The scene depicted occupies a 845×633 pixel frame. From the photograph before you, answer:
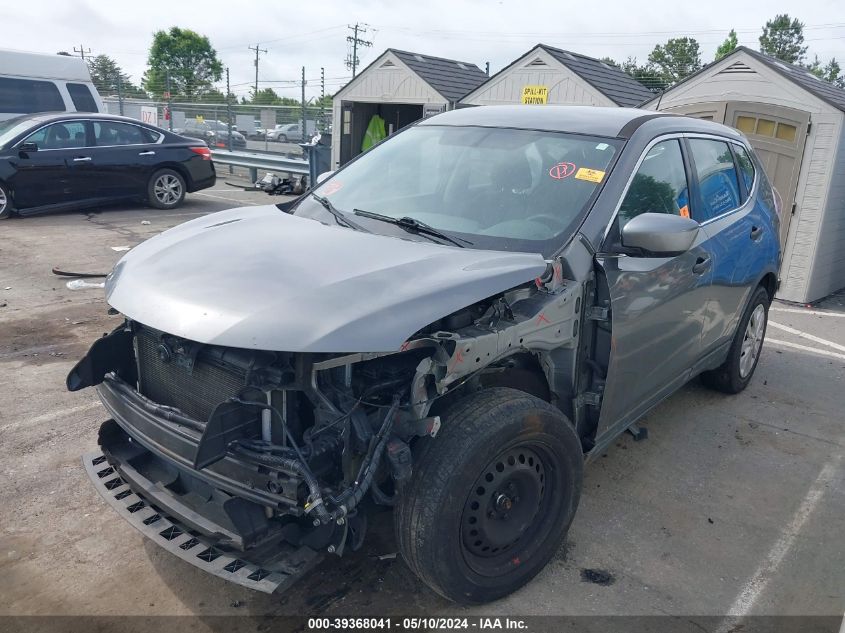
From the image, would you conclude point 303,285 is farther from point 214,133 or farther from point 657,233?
point 214,133

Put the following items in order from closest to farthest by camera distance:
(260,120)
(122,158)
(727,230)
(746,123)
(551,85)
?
(727,230) → (746,123) → (122,158) → (551,85) → (260,120)

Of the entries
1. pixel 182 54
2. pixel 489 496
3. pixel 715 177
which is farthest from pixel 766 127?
pixel 182 54

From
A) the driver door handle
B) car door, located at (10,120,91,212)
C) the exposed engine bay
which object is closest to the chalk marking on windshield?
the exposed engine bay

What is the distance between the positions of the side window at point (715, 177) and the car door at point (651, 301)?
218 mm

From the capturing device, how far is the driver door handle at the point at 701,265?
3.79 metres

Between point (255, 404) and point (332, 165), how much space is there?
13981 mm

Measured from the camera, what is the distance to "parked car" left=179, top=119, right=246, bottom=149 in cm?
2213

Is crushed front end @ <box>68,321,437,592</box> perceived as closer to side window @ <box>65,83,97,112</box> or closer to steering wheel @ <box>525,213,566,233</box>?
steering wheel @ <box>525,213,566,233</box>

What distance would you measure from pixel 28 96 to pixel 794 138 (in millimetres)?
12595

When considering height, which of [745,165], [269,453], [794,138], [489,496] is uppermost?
[794,138]

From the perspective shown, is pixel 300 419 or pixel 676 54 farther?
pixel 676 54

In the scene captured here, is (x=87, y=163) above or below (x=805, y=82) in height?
below

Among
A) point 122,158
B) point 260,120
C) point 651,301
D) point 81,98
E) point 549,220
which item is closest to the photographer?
point 549,220

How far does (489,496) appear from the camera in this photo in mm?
2662
